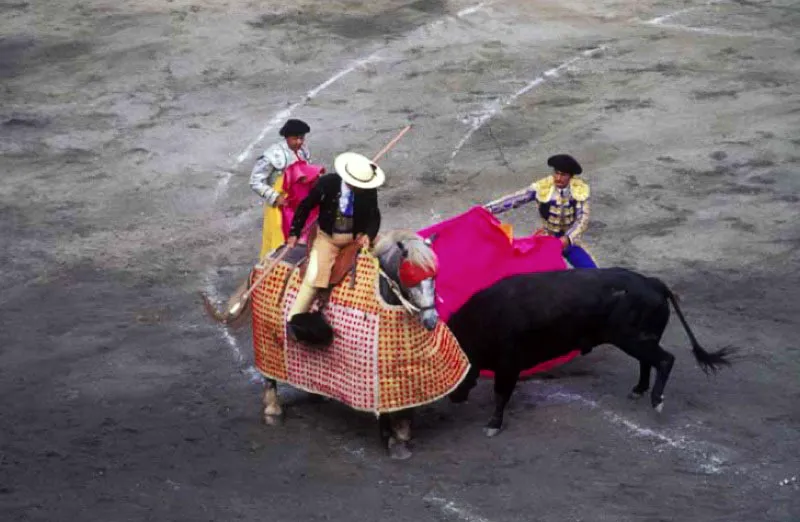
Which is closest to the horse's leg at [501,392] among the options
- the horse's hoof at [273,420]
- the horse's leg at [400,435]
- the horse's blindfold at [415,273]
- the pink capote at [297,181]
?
the horse's leg at [400,435]

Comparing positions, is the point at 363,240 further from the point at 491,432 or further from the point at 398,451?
the point at 491,432

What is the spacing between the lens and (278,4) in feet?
56.5

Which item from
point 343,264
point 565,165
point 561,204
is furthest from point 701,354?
point 343,264

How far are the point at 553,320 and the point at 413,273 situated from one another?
119 cm

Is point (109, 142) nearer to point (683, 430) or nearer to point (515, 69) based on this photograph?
point (515, 69)

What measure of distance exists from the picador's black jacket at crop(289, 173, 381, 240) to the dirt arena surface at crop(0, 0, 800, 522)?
1269 mm

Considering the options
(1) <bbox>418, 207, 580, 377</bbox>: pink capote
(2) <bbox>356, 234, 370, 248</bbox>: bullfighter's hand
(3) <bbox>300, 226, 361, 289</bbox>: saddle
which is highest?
(2) <bbox>356, 234, 370, 248</bbox>: bullfighter's hand

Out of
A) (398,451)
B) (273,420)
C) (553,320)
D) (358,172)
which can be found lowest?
(273,420)

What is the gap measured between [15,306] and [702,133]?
6.98 metres

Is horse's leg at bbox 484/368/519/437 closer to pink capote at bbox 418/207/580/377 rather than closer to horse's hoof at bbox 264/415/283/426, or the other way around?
pink capote at bbox 418/207/580/377

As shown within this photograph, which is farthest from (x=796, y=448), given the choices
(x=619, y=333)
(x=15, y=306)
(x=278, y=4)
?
(x=278, y=4)

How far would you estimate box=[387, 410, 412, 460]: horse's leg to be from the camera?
301 inches

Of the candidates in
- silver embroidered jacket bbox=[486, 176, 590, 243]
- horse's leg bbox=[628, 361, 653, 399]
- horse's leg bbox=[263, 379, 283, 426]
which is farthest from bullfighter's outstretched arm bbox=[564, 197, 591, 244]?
horse's leg bbox=[263, 379, 283, 426]

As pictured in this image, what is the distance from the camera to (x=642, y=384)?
8.27 m
